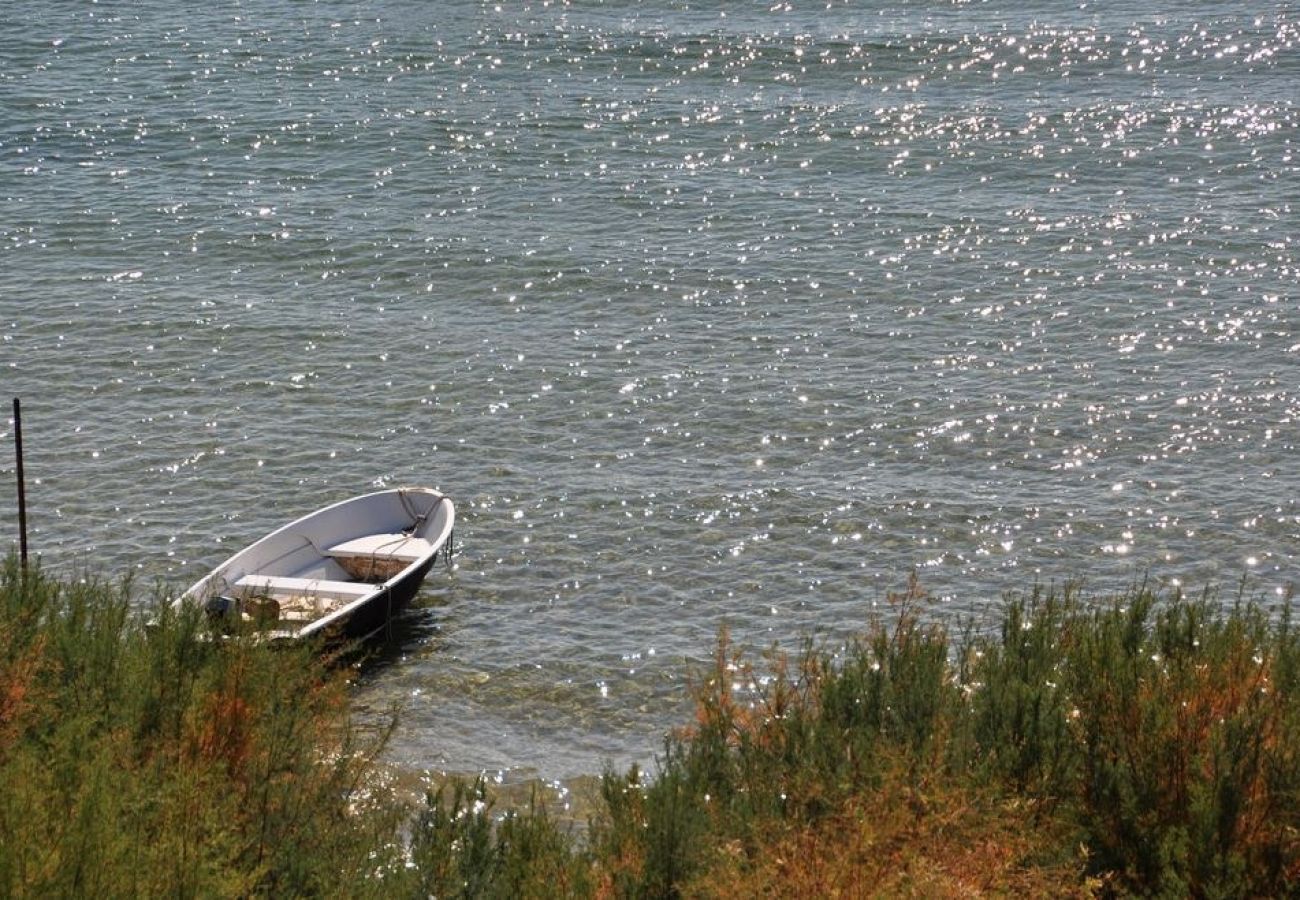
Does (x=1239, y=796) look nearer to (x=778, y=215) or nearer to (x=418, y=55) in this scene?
(x=778, y=215)

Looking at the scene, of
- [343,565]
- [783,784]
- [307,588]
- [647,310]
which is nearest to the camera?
[783,784]

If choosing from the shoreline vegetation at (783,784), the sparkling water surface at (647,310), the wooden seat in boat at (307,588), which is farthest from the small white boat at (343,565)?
the shoreline vegetation at (783,784)

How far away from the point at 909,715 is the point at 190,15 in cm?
3656

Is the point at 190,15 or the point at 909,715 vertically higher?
the point at 190,15

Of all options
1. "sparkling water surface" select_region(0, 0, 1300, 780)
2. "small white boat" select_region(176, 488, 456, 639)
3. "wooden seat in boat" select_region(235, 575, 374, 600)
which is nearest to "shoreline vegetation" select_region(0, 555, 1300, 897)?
"sparkling water surface" select_region(0, 0, 1300, 780)

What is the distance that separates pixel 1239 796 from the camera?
373 inches

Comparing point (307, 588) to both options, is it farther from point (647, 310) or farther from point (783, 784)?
point (647, 310)

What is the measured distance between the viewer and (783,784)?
10117 mm

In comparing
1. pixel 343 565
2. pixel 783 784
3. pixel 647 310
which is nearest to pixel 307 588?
pixel 343 565

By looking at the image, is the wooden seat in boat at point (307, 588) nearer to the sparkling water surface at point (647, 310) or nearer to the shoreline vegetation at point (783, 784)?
the sparkling water surface at point (647, 310)

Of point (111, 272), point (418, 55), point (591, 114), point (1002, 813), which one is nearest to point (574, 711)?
point (1002, 813)

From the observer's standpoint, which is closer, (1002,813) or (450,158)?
(1002,813)

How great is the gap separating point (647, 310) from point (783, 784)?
16959 millimetres

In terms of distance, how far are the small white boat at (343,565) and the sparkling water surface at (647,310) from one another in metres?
0.60
